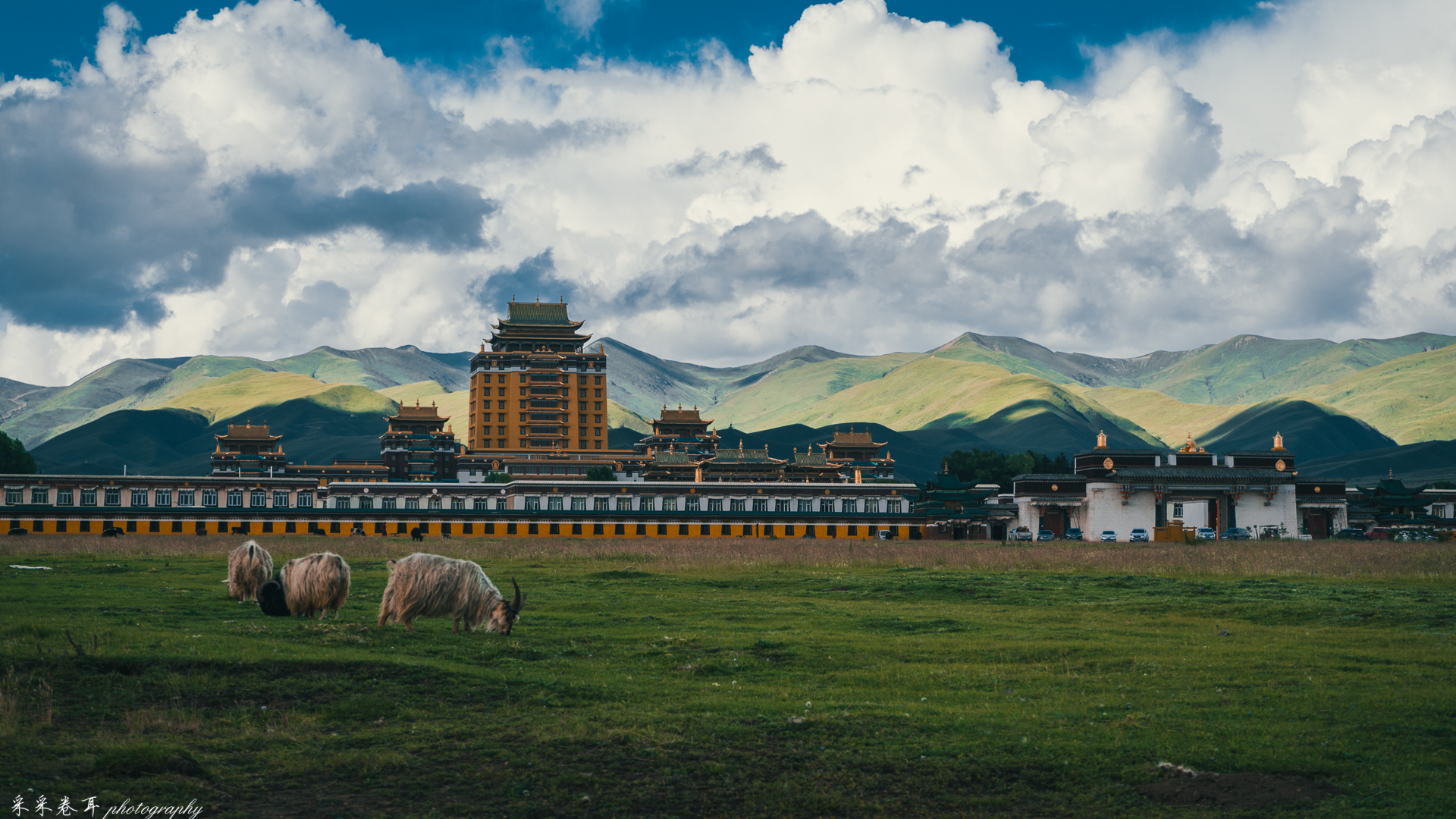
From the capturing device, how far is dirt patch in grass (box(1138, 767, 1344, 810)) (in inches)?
525

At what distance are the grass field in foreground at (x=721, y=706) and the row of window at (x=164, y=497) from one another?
3420 inches

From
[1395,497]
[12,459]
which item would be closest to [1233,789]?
[1395,497]

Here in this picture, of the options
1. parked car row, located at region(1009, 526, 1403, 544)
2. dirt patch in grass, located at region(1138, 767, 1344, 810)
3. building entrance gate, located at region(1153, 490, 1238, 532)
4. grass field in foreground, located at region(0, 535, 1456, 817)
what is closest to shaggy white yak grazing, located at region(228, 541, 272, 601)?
grass field in foreground, located at region(0, 535, 1456, 817)

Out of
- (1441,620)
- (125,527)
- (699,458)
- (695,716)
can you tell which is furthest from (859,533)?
(695,716)

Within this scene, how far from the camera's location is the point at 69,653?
19.1m

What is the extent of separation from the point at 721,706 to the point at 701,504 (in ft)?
333

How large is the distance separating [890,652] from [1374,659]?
9.62 meters

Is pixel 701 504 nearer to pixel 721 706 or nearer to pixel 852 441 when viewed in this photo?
pixel 852 441

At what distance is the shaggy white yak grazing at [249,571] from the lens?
3075 centimetres

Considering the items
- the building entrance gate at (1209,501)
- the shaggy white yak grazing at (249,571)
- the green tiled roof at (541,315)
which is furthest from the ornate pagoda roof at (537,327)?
the shaggy white yak grazing at (249,571)

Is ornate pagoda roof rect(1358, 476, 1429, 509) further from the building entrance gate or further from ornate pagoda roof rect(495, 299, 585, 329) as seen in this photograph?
ornate pagoda roof rect(495, 299, 585, 329)

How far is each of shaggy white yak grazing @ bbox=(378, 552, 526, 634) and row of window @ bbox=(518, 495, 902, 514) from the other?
91.4m

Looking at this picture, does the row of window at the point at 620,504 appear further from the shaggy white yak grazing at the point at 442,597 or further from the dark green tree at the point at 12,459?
the shaggy white yak grazing at the point at 442,597

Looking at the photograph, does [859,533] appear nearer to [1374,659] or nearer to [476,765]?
[1374,659]
